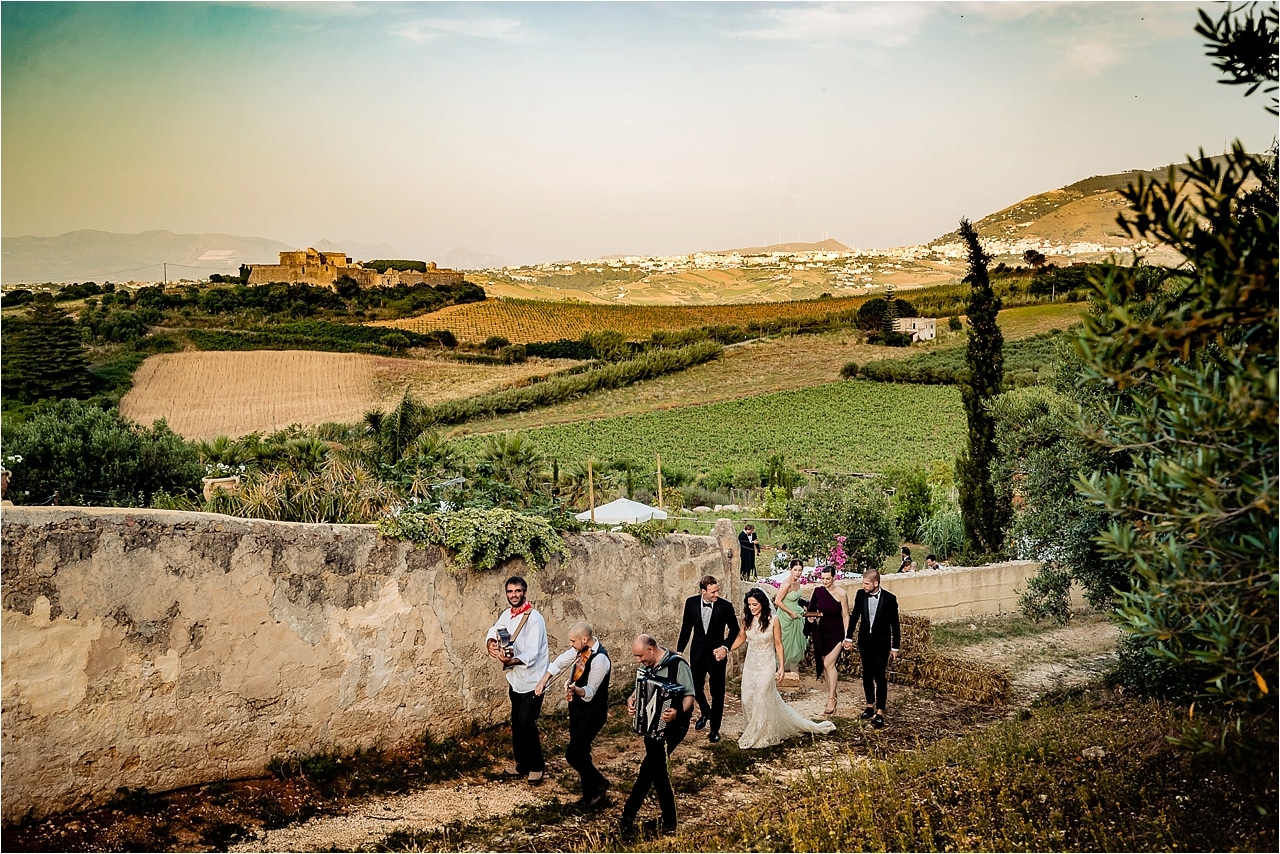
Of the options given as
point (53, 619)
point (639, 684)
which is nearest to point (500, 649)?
point (639, 684)

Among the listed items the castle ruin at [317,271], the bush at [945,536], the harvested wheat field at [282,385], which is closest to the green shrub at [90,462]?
the bush at [945,536]

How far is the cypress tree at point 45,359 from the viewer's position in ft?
190

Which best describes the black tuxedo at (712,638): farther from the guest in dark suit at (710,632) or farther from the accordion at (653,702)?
the accordion at (653,702)

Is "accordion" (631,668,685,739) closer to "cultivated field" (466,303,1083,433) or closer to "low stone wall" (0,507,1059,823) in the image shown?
"low stone wall" (0,507,1059,823)

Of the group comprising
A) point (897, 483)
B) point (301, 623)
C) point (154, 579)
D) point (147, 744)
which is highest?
point (154, 579)

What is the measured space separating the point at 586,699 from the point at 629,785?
1260mm

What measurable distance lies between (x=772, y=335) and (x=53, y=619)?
7490 cm

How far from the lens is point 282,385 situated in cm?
6031

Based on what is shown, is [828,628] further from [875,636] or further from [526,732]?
[526,732]

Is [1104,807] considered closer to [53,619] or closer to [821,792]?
[821,792]

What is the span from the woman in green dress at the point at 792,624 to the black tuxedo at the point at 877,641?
1.74 meters

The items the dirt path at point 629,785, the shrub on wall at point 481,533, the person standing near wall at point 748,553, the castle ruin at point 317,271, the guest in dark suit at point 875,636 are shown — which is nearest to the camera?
the dirt path at point 629,785

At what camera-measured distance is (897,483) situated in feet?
119

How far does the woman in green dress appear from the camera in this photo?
41.8 feet
